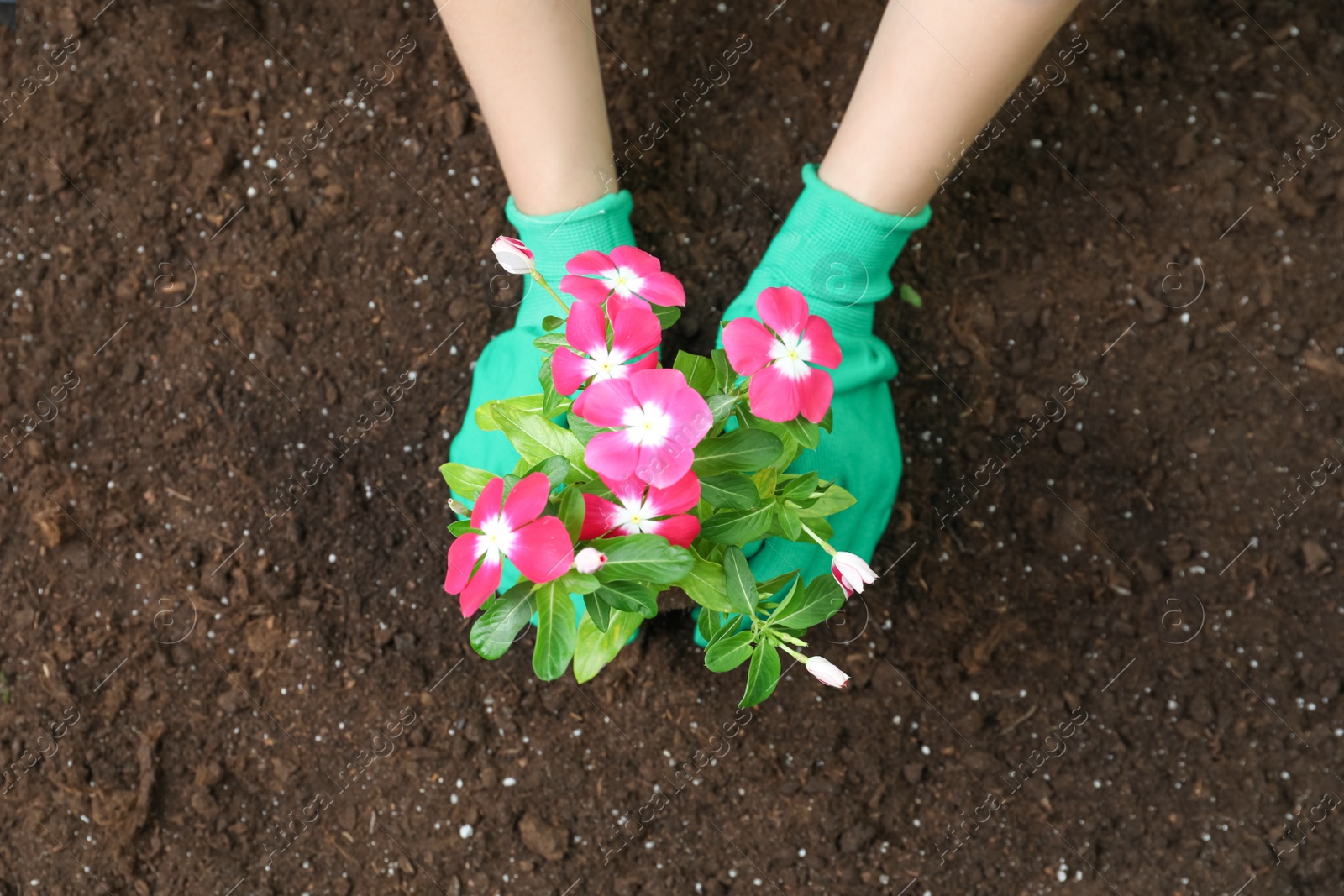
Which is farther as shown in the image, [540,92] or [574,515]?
[540,92]

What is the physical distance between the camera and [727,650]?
35.6 inches

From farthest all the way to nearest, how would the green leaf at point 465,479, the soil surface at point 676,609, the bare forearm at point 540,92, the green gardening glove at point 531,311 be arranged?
the soil surface at point 676,609
the green gardening glove at point 531,311
the bare forearm at point 540,92
the green leaf at point 465,479

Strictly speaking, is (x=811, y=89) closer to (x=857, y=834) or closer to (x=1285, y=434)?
(x=1285, y=434)

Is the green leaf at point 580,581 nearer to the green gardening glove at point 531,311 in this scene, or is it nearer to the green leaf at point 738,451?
the green leaf at point 738,451

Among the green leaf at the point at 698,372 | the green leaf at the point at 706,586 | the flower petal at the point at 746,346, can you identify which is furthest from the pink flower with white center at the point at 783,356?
the green leaf at the point at 706,586

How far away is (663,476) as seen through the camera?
2.49ft

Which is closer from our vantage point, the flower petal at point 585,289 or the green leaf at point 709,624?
the flower petal at point 585,289

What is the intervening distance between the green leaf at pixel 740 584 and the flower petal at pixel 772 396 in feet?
0.54

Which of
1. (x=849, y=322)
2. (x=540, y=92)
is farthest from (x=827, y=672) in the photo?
(x=540, y=92)

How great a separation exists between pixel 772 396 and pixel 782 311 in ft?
0.26

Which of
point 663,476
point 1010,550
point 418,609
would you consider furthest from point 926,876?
point 663,476

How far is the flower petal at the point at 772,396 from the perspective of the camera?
0.79 m

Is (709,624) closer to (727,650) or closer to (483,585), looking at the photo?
(727,650)

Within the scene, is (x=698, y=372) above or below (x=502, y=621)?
above
